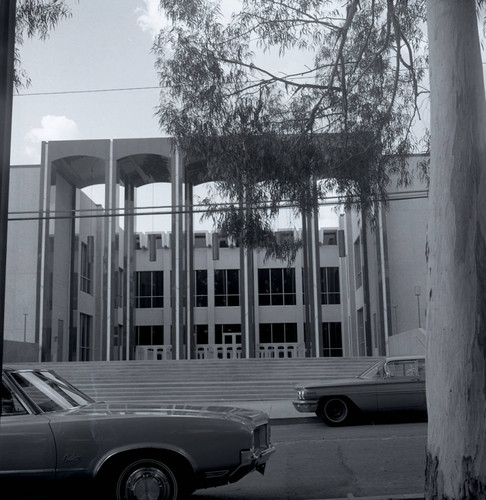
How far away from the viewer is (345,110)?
13.2 meters

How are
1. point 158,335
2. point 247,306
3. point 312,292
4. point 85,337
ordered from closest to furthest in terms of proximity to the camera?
1. point 312,292
2. point 247,306
3. point 85,337
4. point 158,335

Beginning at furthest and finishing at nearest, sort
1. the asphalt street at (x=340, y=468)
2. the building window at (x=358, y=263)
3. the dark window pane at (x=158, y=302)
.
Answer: the dark window pane at (x=158, y=302) → the building window at (x=358, y=263) → the asphalt street at (x=340, y=468)

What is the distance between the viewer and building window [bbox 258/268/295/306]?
156 feet

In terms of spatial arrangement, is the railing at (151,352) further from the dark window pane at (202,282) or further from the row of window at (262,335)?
the dark window pane at (202,282)

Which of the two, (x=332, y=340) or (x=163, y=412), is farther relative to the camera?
(x=332, y=340)

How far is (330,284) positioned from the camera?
159ft

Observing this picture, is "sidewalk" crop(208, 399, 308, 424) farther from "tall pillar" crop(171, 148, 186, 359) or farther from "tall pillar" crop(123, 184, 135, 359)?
"tall pillar" crop(123, 184, 135, 359)

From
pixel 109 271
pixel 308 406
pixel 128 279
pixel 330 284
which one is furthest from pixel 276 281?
pixel 308 406

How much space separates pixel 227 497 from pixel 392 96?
8.49 m

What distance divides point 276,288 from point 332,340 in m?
4.84

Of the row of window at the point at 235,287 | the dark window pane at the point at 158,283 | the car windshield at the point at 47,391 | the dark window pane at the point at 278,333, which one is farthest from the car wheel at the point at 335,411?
the dark window pane at the point at 158,283

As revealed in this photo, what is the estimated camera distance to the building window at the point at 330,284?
48.0 m

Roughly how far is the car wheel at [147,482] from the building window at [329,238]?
42813 millimetres

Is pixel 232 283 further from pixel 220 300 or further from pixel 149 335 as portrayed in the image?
pixel 149 335
